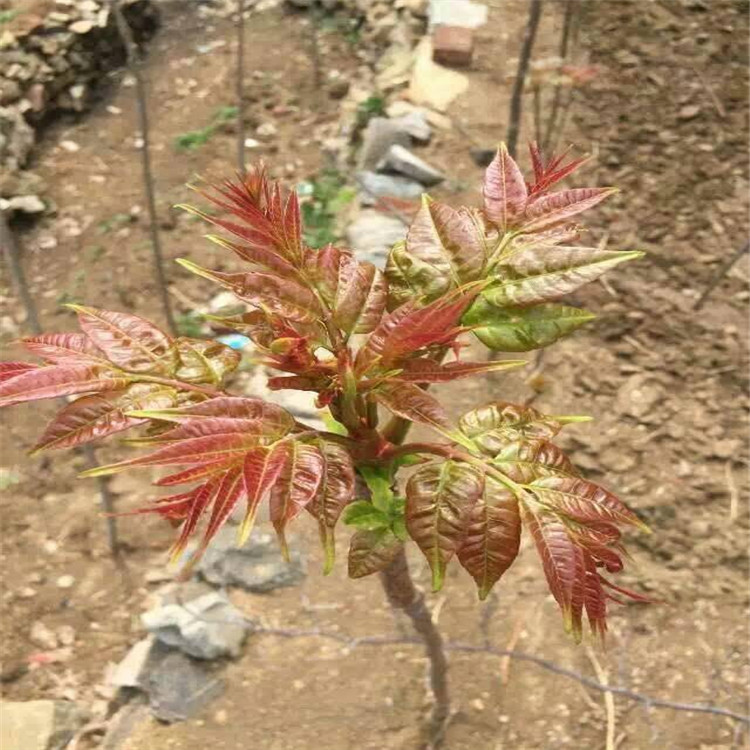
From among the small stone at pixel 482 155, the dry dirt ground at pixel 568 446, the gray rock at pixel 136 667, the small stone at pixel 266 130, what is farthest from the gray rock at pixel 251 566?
the small stone at pixel 266 130

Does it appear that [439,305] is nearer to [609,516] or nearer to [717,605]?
[609,516]

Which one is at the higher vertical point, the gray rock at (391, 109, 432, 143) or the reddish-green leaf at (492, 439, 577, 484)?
the reddish-green leaf at (492, 439, 577, 484)

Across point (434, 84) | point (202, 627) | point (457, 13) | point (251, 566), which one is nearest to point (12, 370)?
point (202, 627)

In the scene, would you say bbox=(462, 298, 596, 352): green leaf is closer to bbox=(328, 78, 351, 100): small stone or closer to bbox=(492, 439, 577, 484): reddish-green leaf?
bbox=(492, 439, 577, 484): reddish-green leaf

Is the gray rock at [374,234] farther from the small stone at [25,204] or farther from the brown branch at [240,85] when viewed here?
the small stone at [25,204]

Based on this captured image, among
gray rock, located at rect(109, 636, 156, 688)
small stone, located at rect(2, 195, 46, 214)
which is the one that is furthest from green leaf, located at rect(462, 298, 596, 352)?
small stone, located at rect(2, 195, 46, 214)

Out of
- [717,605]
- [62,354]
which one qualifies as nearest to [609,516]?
[62,354]

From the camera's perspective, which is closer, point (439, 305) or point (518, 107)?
point (439, 305)
